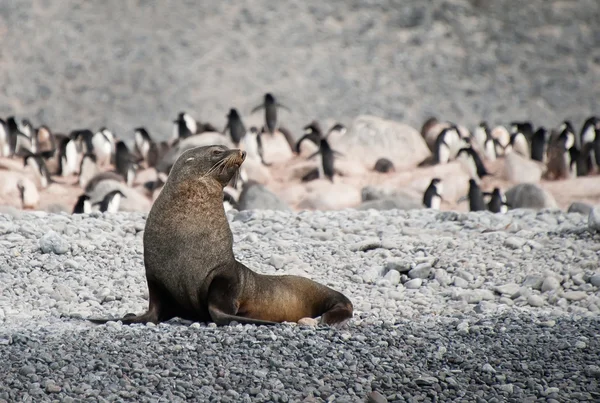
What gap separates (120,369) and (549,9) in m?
29.6

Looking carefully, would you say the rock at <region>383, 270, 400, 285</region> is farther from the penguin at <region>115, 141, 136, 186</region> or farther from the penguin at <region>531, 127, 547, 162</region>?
the penguin at <region>531, 127, 547, 162</region>

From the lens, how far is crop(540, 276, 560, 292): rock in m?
7.33

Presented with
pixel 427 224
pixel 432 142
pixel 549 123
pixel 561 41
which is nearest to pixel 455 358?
pixel 427 224

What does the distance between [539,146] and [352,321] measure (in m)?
15.0

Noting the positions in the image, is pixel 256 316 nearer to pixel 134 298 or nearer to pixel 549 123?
pixel 134 298

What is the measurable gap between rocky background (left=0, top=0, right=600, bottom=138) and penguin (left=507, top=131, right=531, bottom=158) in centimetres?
549

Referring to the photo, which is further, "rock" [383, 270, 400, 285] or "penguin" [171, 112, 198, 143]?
"penguin" [171, 112, 198, 143]

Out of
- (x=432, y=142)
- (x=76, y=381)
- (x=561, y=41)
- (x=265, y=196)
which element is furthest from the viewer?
(x=561, y=41)

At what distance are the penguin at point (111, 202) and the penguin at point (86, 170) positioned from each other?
3.37 meters

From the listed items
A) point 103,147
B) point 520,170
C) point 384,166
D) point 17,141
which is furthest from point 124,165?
point 520,170

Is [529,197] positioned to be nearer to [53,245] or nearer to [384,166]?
[384,166]

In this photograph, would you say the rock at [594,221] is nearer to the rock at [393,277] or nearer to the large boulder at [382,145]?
the rock at [393,277]

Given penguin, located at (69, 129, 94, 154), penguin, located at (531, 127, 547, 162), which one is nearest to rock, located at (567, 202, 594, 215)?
penguin, located at (531, 127, 547, 162)

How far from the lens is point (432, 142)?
67.7 feet
